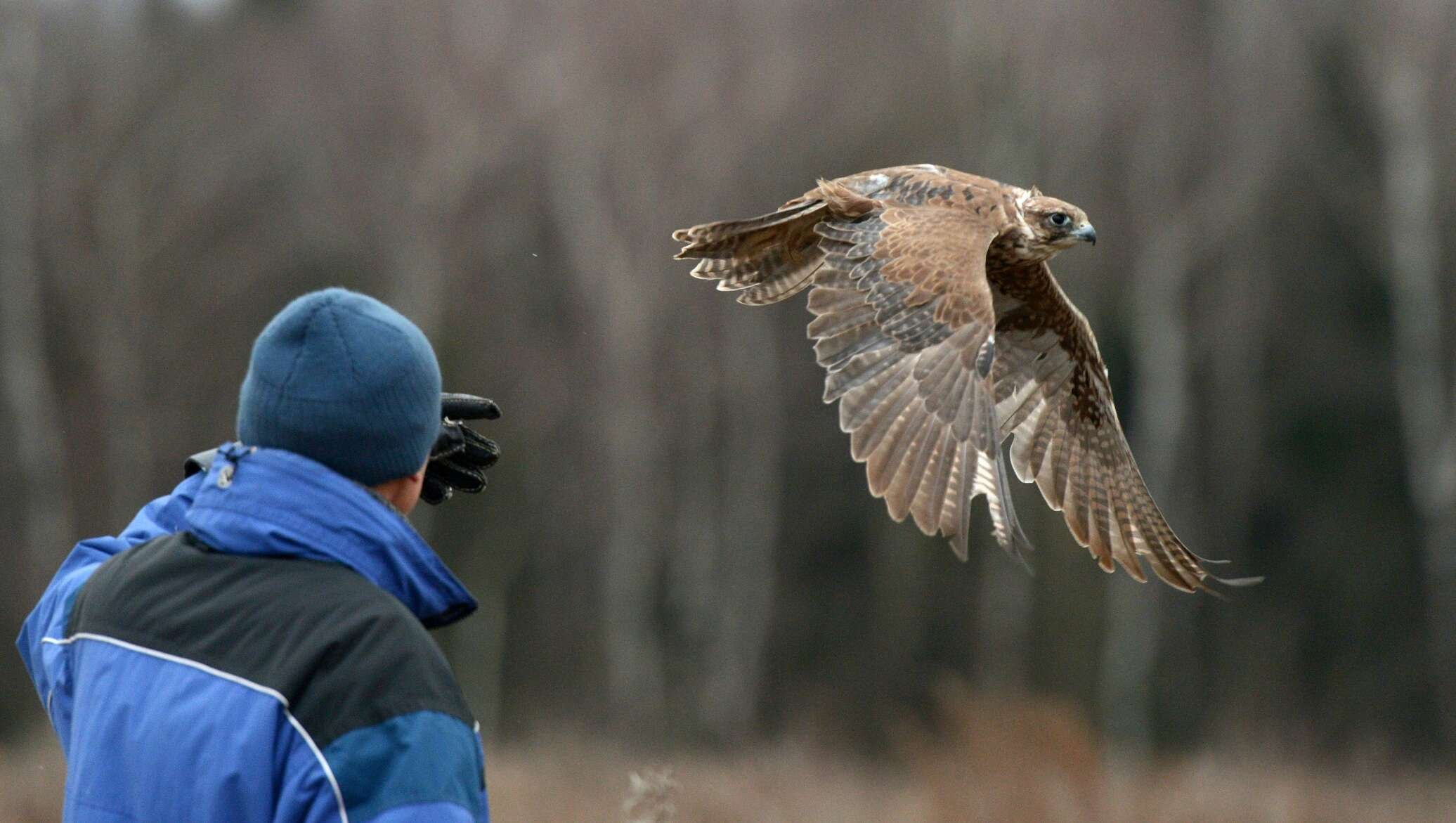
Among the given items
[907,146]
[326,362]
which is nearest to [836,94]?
[907,146]

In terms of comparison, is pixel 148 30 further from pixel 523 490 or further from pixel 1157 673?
pixel 1157 673

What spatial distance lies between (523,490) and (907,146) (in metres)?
6.71

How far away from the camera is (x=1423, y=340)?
67.8 feet

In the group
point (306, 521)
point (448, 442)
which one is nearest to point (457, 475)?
point (448, 442)

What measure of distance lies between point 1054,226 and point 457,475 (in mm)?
2419

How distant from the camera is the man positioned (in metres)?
2.04

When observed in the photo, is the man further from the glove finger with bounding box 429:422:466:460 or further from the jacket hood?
the glove finger with bounding box 429:422:466:460

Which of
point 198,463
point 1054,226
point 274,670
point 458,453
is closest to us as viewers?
point 274,670

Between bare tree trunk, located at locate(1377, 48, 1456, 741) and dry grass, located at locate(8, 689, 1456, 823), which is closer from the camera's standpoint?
dry grass, located at locate(8, 689, 1456, 823)

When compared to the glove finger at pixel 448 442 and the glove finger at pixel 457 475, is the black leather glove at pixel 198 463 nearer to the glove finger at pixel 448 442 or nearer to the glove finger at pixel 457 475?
the glove finger at pixel 448 442

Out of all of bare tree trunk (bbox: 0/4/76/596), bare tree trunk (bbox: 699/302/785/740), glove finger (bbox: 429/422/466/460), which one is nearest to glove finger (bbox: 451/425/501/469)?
glove finger (bbox: 429/422/466/460)

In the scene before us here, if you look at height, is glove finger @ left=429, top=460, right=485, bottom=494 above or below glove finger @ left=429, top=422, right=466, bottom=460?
below

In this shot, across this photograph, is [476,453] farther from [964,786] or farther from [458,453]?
[964,786]

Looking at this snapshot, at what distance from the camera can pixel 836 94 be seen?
2089cm
